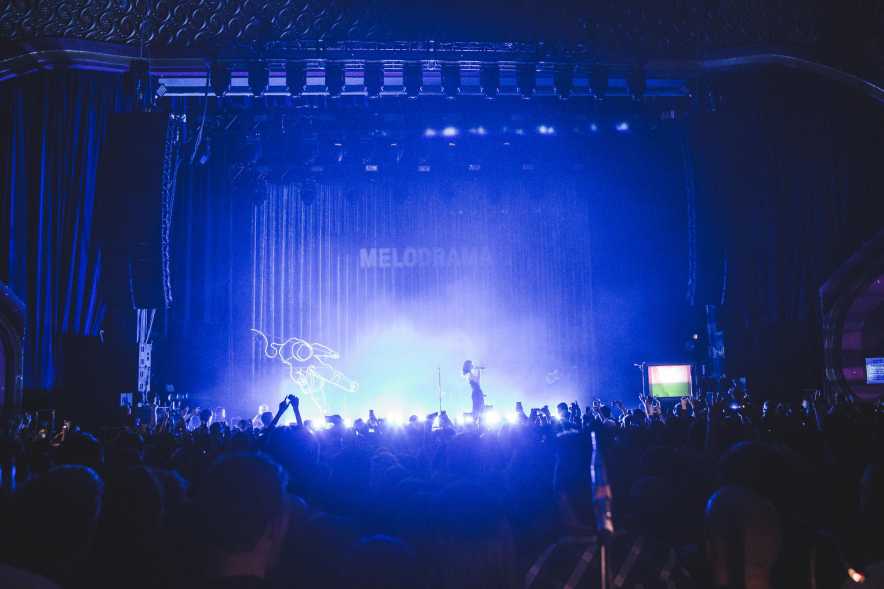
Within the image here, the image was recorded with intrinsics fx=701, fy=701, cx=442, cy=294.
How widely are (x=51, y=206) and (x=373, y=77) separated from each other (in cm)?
636

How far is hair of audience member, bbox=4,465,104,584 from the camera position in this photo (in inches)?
90.5

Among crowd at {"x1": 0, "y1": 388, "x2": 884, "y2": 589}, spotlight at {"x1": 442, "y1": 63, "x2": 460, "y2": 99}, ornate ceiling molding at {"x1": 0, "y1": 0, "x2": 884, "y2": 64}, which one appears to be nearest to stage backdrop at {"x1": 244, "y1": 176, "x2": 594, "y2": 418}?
spotlight at {"x1": 442, "y1": 63, "x2": 460, "y2": 99}

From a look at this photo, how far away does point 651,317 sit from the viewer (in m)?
19.5

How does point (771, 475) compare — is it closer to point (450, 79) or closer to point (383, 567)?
point (383, 567)

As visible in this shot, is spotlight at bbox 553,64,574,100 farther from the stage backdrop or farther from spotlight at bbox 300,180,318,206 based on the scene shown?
the stage backdrop

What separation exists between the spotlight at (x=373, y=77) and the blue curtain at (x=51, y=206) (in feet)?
16.1

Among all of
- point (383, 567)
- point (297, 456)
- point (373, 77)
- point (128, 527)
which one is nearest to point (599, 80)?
point (373, 77)

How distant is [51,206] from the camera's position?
12.8 meters

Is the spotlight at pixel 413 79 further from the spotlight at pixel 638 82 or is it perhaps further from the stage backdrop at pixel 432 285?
the stage backdrop at pixel 432 285

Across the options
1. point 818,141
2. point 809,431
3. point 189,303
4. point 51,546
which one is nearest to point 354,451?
point 51,546

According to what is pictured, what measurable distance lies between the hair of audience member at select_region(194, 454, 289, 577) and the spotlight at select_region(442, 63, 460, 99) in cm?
1174

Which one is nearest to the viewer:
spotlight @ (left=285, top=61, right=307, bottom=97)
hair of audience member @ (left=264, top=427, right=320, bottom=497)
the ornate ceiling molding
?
hair of audience member @ (left=264, top=427, right=320, bottom=497)

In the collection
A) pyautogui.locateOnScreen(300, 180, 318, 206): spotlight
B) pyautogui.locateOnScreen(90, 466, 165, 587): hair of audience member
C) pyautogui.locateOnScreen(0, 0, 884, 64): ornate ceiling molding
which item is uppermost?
pyautogui.locateOnScreen(0, 0, 884, 64): ornate ceiling molding

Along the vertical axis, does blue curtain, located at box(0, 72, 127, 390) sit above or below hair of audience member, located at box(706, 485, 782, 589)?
above
